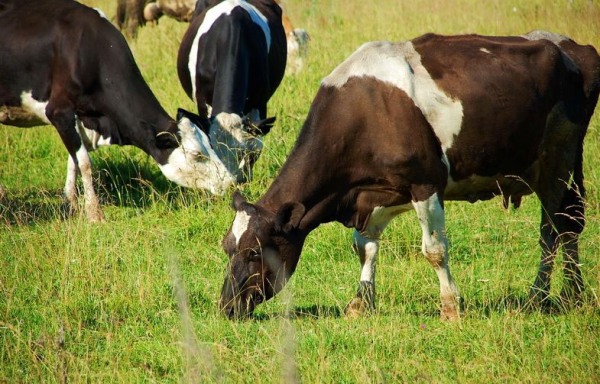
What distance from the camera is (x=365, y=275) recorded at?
734cm

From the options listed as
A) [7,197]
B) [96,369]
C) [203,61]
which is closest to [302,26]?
[203,61]

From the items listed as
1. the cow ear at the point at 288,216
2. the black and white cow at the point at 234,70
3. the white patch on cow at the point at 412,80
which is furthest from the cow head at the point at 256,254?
the black and white cow at the point at 234,70

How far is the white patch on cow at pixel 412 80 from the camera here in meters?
6.83

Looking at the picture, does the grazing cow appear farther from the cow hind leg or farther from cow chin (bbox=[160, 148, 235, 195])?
cow chin (bbox=[160, 148, 235, 195])

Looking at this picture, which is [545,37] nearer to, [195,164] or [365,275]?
[365,275]

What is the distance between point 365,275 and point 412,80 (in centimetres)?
150

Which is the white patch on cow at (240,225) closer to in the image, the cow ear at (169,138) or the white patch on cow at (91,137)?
the cow ear at (169,138)

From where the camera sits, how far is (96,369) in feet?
19.7

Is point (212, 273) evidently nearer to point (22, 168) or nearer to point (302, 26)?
point (22, 168)

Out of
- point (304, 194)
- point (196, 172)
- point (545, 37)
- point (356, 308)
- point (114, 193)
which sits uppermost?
point (545, 37)

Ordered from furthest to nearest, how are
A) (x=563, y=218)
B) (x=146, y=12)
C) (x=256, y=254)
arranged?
1. (x=146, y=12)
2. (x=563, y=218)
3. (x=256, y=254)

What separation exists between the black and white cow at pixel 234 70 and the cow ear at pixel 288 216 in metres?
3.39

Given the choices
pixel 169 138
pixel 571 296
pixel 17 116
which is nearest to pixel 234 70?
pixel 169 138

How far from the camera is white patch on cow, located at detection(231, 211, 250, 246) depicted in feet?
21.7
